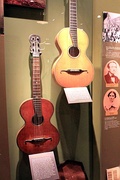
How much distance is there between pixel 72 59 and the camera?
5.23 ft

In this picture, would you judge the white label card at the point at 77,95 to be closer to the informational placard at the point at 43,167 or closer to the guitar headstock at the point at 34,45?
the guitar headstock at the point at 34,45

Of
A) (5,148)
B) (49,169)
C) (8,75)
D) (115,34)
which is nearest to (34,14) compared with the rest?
(8,75)

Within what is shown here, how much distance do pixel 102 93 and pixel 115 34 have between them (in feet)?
1.53

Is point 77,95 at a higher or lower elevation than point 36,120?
higher

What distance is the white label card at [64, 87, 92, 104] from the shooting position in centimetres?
149

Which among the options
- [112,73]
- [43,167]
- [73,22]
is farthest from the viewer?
[112,73]

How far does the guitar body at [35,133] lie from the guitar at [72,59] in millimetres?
240

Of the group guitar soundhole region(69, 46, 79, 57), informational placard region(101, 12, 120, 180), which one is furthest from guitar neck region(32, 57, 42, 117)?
informational placard region(101, 12, 120, 180)

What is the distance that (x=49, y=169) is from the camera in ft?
4.96

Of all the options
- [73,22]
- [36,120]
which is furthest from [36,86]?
[73,22]

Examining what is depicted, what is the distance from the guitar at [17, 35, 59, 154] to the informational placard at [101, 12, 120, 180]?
423mm

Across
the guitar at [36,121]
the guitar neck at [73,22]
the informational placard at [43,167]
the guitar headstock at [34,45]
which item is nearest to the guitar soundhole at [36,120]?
the guitar at [36,121]

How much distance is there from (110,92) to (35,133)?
26.2 inches

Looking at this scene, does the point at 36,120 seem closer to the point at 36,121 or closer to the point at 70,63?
the point at 36,121
